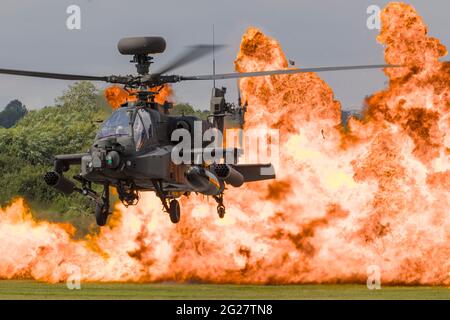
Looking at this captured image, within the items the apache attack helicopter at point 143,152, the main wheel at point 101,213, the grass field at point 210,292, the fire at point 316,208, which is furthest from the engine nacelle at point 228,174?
the fire at point 316,208

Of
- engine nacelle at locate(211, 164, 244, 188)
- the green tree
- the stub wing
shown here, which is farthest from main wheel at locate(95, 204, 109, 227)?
the green tree

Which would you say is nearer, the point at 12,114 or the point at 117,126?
the point at 117,126

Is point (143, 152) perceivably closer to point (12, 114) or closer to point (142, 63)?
point (142, 63)

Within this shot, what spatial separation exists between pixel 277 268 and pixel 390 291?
19.6 ft

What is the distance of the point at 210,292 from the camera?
157ft

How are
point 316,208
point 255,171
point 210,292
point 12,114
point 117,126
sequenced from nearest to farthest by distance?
point 117,126 → point 255,171 → point 210,292 → point 316,208 → point 12,114

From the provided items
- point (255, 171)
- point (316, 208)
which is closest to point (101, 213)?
point (255, 171)

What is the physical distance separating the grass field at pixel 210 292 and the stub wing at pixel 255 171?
466 centimetres

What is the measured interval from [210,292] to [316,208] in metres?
7.11

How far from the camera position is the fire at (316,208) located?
165 ft

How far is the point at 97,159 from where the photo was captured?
1533 inches

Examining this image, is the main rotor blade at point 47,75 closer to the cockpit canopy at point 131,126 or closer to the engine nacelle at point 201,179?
the cockpit canopy at point 131,126

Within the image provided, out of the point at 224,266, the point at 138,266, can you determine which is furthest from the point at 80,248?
the point at 224,266

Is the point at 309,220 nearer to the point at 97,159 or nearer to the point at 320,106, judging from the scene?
the point at 320,106
